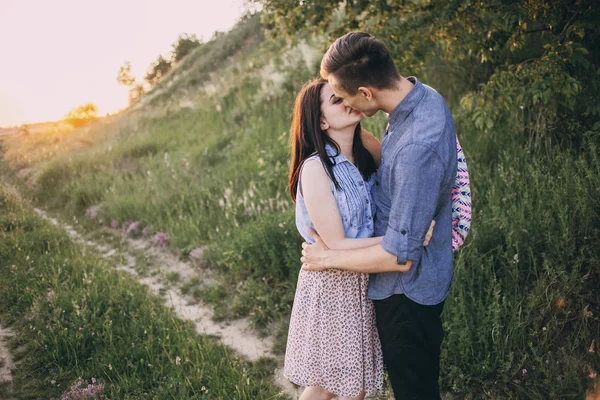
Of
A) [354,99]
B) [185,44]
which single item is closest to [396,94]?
[354,99]

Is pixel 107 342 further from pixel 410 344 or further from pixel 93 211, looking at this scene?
pixel 93 211

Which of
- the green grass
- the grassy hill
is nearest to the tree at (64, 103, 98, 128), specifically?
the grassy hill

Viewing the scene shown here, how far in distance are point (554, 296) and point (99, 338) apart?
392cm

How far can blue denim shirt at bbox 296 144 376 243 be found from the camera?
7.26 feet

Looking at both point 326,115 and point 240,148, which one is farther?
point 240,148

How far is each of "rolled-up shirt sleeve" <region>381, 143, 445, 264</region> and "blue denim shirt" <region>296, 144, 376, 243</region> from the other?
14.0 inches

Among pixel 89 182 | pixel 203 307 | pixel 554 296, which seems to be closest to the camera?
pixel 554 296

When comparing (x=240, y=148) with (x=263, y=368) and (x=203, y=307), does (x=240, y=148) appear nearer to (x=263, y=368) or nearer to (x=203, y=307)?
(x=203, y=307)

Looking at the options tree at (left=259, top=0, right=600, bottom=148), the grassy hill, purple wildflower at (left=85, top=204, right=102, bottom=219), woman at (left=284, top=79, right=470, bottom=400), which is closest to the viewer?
woman at (left=284, top=79, right=470, bottom=400)

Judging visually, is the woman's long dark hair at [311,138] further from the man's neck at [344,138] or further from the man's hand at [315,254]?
the man's hand at [315,254]

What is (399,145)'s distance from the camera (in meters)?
1.88

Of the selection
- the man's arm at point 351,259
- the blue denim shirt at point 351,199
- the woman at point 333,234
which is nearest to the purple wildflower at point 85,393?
the woman at point 333,234

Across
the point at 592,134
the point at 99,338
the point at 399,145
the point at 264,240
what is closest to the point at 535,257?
the point at 592,134

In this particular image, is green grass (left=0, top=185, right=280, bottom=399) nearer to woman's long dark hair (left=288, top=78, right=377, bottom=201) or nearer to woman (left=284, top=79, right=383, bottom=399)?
woman (left=284, top=79, right=383, bottom=399)
